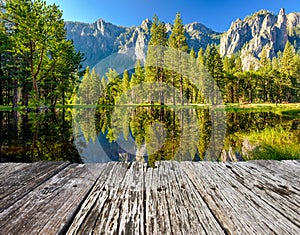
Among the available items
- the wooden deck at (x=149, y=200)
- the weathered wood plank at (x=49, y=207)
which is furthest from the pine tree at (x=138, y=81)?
the weathered wood plank at (x=49, y=207)

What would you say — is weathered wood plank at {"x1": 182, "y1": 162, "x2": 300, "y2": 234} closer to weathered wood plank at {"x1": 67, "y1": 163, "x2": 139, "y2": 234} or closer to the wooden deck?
the wooden deck

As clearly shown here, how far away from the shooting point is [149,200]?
1.37 meters

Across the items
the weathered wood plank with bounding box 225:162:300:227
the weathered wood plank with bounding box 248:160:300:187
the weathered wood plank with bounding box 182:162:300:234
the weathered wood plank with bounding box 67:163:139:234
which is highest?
the weathered wood plank with bounding box 67:163:139:234

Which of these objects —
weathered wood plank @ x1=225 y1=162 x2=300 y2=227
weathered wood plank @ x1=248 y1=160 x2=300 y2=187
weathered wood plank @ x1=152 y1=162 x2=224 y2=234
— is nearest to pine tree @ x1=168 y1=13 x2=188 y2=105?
weathered wood plank @ x1=248 y1=160 x2=300 y2=187

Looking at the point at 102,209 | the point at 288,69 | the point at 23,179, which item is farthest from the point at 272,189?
the point at 288,69

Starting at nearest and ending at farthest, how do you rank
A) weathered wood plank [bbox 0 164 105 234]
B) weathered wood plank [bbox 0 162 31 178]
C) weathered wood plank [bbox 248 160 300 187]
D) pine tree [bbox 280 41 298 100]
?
1. weathered wood plank [bbox 0 164 105 234]
2. weathered wood plank [bbox 248 160 300 187]
3. weathered wood plank [bbox 0 162 31 178]
4. pine tree [bbox 280 41 298 100]

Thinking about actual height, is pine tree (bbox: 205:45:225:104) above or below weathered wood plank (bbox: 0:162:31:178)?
above

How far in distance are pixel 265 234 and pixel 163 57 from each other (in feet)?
129

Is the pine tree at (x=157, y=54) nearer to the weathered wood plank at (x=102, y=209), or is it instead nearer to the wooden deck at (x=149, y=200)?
the wooden deck at (x=149, y=200)

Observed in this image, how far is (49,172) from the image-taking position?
78.3 inches

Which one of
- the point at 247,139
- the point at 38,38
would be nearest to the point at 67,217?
the point at 247,139

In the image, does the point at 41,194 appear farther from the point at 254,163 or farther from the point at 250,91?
the point at 250,91

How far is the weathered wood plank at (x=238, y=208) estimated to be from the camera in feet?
3.43

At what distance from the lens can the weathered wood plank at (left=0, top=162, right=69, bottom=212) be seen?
140cm
